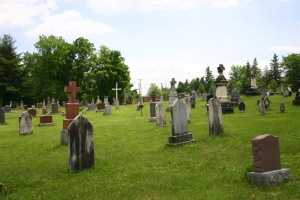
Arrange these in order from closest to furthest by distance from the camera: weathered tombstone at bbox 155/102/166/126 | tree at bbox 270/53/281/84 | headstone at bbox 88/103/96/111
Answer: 1. weathered tombstone at bbox 155/102/166/126
2. headstone at bbox 88/103/96/111
3. tree at bbox 270/53/281/84

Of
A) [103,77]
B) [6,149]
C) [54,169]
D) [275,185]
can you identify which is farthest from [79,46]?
[275,185]

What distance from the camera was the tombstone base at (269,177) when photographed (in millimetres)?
5804

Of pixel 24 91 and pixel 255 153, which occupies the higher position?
pixel 24 91

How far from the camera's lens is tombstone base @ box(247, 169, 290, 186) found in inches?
229

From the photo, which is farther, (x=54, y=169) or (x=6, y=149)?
(x=6, y=149)

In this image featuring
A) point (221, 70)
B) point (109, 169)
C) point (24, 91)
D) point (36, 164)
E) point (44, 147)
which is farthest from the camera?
point (24, 91)

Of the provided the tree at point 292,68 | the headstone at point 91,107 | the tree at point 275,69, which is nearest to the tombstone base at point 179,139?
the headstone at point 91,107

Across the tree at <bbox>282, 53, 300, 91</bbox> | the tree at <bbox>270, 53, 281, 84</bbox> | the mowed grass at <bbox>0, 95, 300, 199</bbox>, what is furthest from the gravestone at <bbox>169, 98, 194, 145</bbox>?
the tree at <bbox>270, 53, 281, 84</bbox>

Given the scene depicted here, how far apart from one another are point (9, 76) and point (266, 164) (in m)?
53.4

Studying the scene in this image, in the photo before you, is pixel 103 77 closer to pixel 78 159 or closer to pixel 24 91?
pixel 24 91

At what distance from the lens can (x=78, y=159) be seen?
8.12 metres

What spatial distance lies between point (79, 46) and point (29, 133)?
46.3m

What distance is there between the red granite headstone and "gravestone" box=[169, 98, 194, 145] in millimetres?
5027

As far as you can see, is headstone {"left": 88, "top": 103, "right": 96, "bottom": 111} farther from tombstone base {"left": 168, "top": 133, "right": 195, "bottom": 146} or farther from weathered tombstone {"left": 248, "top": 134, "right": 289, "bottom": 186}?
weathered tombstone {"left": 248, "top": 134, "right": 289, "bottom": 186}
